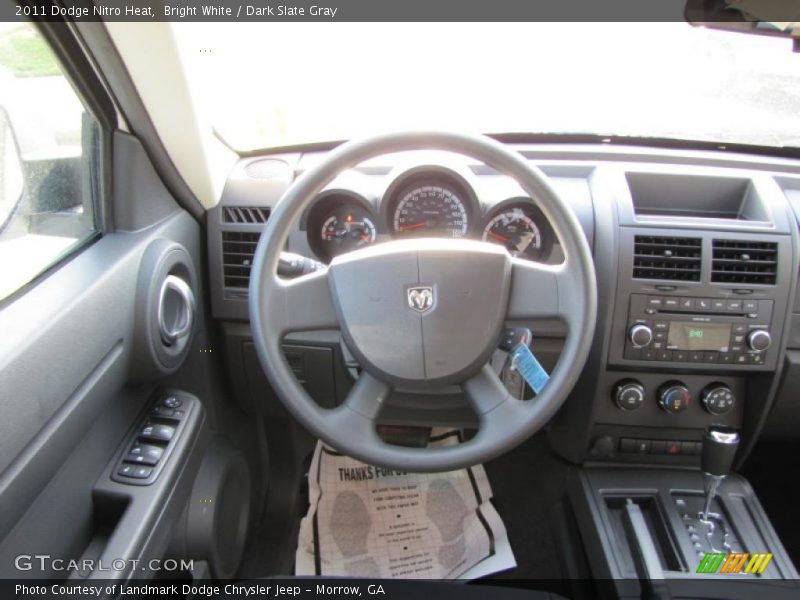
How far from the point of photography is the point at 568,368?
3.46 feet

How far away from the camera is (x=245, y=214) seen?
1.57 metres

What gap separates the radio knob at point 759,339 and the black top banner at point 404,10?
0.70m

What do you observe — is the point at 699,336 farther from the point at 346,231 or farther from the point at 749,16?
the point at 346,231

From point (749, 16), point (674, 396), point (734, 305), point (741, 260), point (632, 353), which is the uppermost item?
point (749, 16)

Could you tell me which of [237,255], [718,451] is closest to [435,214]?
[237,255]

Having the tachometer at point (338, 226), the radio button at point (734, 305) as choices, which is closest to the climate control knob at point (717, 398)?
the radio button at point (734, 305)

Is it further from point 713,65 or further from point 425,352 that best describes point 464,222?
point 713,65

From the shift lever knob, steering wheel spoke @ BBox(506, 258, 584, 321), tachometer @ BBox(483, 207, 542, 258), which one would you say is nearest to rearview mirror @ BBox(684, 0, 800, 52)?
tachometer @ BBox(483, 207, 542, 258)

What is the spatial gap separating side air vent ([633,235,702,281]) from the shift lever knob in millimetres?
379

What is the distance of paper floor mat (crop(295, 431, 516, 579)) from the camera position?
5.86 ft

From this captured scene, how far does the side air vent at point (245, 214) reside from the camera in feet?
5.14

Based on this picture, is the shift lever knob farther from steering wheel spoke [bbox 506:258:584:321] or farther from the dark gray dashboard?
steering wheel spoke [bbox 506:258:584:321]

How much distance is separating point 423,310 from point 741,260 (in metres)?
0.88

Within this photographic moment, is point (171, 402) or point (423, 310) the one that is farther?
point (171, 402)
